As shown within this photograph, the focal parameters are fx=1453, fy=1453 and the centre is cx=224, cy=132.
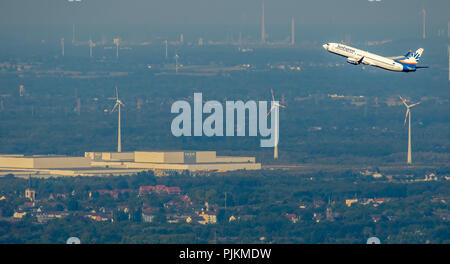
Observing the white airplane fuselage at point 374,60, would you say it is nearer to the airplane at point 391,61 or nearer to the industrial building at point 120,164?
the airplane at point 391,61

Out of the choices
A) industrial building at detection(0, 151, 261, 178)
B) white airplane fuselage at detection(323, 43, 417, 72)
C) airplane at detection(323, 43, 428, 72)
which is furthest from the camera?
industrial building at detection(0, 151, 261, 178)

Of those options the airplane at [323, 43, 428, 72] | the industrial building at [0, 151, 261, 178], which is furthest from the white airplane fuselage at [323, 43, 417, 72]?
the industrial building at [0, 151, 261, 178]

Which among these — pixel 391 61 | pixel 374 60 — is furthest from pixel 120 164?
pixel 391 61

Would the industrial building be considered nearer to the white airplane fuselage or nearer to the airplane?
the white airplane fuselage

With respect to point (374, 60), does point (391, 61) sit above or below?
below

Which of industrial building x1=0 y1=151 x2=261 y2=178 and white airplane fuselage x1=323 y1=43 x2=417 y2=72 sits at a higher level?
white airplane fuselage x1=323 y1=43 x2=417 y2=72

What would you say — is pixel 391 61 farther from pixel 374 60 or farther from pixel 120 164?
pixel 120 164

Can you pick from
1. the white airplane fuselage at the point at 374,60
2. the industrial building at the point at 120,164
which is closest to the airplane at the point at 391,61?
the white airplane fuselage at the point at 374,60

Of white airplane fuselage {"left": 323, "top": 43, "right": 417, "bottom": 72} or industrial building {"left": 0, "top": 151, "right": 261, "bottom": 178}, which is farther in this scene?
industrial building {"left": 0, "top": 151, "right": 261, "bottom": 178}
